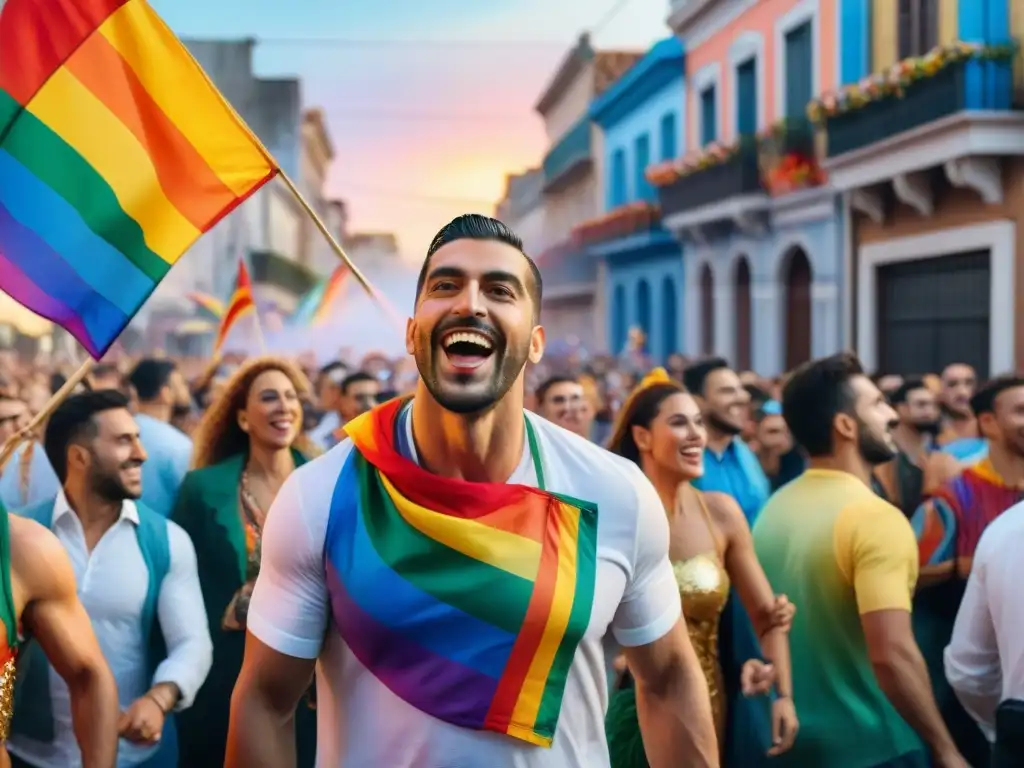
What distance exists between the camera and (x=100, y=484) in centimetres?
420

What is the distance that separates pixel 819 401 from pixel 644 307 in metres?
24.6

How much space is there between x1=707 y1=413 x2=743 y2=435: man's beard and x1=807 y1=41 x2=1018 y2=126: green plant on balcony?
7752 mm

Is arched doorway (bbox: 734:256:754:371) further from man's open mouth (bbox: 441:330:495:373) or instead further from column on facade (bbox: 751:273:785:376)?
man's open mouth (bbox: 441:330:495:373)

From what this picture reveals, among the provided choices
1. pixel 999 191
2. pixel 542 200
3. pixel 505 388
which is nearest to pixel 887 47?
pixel 999 191

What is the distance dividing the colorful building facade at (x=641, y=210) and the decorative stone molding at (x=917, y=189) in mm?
10551

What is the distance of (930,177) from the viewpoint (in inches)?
569

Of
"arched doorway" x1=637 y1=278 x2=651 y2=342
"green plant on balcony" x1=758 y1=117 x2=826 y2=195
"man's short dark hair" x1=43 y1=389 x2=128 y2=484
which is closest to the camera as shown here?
"man's short dark hair" x1=43 y1=389 x2=128 y2=484

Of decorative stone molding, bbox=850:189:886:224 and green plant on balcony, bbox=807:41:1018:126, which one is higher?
green plant on balcony, bbox=807:41:1018:126

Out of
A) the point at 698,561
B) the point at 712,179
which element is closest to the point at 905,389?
the point at 698,561

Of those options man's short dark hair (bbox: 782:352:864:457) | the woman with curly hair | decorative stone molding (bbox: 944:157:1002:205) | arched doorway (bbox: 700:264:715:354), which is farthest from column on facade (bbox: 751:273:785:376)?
man's short dark hair (bbox: 782:352:864:457)

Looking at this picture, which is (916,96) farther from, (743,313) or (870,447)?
(870,447)

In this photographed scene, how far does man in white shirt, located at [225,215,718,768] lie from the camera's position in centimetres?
230

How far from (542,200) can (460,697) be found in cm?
4355

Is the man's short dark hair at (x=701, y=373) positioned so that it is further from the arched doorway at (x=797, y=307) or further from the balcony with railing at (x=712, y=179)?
the balcony with railing at (x=712, y=179)
